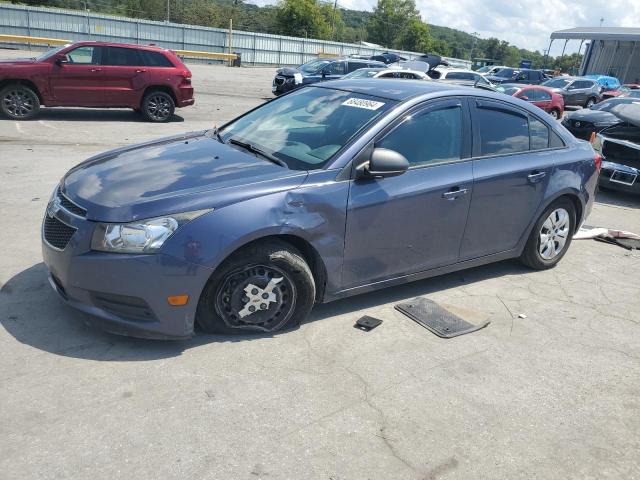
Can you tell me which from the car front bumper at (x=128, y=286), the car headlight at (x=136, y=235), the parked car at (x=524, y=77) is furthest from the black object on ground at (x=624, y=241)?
the parked car at (x=524, y=77)

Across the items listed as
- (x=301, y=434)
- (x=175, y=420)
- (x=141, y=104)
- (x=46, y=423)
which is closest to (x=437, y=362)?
(x=301, y=434)

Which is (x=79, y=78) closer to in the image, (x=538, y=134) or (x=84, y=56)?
(x=84, y=56)

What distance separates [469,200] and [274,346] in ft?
6.41

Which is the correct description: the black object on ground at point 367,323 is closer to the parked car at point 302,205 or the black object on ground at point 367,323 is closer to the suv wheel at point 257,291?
the parked car at point 302,205

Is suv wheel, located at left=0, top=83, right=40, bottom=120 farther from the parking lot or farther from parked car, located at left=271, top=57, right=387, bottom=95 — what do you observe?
parked car, located at left=271, top=57, right=387, bottom=95

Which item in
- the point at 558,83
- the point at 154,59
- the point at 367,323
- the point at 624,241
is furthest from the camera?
the point at 558,83

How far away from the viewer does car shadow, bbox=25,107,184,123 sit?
1224 cm

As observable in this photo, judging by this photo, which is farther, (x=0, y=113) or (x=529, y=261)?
(x=0, y=113)

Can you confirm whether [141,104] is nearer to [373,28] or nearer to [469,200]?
[469,200]

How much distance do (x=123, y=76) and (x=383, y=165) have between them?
10.2m

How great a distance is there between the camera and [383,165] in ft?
12.5

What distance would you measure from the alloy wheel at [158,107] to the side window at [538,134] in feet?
32.1

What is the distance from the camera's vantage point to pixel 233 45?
40.1 m

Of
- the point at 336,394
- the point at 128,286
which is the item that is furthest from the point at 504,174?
the point at 128,286
